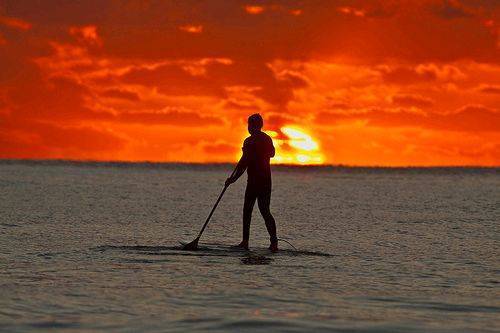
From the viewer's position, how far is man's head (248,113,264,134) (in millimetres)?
17516

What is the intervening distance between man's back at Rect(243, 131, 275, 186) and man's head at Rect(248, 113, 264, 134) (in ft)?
0.30

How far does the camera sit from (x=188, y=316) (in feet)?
34.9

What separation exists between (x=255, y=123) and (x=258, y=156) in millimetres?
627

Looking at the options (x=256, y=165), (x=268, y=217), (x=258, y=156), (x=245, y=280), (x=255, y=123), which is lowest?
(x=245, y=280)

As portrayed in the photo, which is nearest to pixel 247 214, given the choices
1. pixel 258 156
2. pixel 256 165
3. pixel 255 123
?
pixel 256 165

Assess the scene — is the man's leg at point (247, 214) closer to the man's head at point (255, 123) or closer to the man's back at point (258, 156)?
the man's back at point (258, 156)

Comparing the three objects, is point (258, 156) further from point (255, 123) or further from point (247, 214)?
point (247, 214)

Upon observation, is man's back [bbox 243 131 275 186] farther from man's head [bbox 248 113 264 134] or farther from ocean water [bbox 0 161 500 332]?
ocean water [bbox 0 161 500 332]

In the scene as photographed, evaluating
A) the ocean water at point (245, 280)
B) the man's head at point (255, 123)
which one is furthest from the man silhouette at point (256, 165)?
the ocean water at point (245, 280)

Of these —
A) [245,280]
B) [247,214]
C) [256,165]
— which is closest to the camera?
[245,280]

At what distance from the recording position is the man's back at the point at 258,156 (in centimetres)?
1756

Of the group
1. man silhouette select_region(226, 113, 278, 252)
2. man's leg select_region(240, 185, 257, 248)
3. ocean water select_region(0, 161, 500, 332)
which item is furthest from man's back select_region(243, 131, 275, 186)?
ocean water select_region(0, 161, 500, 332)

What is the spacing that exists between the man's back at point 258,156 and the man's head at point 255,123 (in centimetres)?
9

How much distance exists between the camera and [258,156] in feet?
57.8
